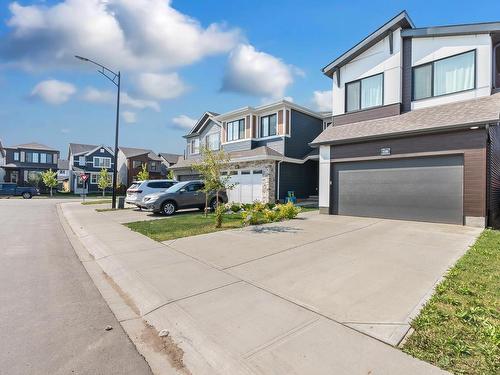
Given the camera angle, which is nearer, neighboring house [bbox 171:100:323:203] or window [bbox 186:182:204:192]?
window [bbox 186:182:204:192]

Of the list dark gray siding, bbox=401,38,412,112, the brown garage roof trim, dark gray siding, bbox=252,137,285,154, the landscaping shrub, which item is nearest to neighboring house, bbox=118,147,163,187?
dark gray siding, bbox=252,137,285,154

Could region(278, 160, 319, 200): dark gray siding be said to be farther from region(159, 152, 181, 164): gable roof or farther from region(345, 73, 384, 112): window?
region(159, 152, 181, 164): gable roof

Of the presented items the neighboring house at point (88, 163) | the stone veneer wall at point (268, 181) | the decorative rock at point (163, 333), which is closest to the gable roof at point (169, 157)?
the neighboring house at point (88, 163)

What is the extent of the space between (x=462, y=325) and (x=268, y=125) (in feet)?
58.7

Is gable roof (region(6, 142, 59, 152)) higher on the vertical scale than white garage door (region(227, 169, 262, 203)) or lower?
higher

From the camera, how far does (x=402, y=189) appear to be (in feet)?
36.4

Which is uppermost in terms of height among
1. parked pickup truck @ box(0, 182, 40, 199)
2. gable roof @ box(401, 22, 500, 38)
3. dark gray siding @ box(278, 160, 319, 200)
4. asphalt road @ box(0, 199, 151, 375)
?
gable roof @ box(401, 22, 500, 38)

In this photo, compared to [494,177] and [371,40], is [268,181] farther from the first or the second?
[494,177]

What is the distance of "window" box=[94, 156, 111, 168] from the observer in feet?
159

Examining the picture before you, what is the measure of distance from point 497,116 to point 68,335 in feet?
38.5

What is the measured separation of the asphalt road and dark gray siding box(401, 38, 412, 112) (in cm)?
1281

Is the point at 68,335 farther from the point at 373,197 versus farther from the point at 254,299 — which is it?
the point at 373,197

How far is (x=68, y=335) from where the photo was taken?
11.1 feet

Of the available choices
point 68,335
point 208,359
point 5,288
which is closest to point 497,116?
point 208,359
